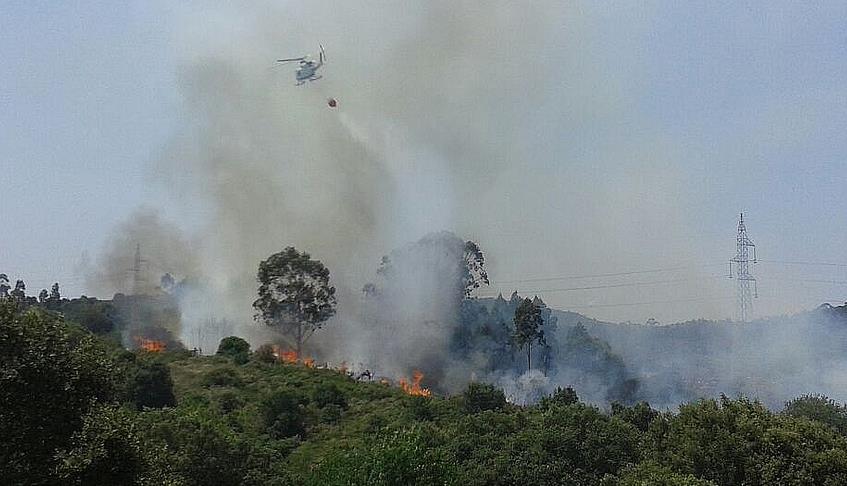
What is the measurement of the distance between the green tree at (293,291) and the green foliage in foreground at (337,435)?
24.1 m

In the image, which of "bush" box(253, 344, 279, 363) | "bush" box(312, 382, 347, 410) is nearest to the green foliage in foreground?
"bush" box(312, 382, 347, 410)

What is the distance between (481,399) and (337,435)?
1416cm

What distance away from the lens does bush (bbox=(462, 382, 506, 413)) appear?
6606cm

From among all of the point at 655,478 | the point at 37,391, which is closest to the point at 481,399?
the point at 655,478

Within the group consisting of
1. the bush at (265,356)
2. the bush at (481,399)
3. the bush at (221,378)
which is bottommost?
the bush at (481,399)

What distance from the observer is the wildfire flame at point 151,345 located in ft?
301

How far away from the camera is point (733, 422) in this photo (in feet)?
108

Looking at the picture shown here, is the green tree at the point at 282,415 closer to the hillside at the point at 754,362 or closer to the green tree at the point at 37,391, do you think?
the green tree at the point at 37,391

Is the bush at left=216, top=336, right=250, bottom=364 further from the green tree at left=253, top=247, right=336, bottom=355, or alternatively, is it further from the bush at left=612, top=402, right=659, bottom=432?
the bush at left=612, top=402, right=659, bottom=432

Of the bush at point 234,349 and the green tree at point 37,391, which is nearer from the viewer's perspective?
the green tree at point 37,391

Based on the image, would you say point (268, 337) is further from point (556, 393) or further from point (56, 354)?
point (56, 354)

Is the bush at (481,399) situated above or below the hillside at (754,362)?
below

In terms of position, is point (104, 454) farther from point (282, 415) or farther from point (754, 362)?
point (754, 362)

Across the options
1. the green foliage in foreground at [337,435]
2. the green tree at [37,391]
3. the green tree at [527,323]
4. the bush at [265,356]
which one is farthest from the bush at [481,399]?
the green tree at [37,391]
